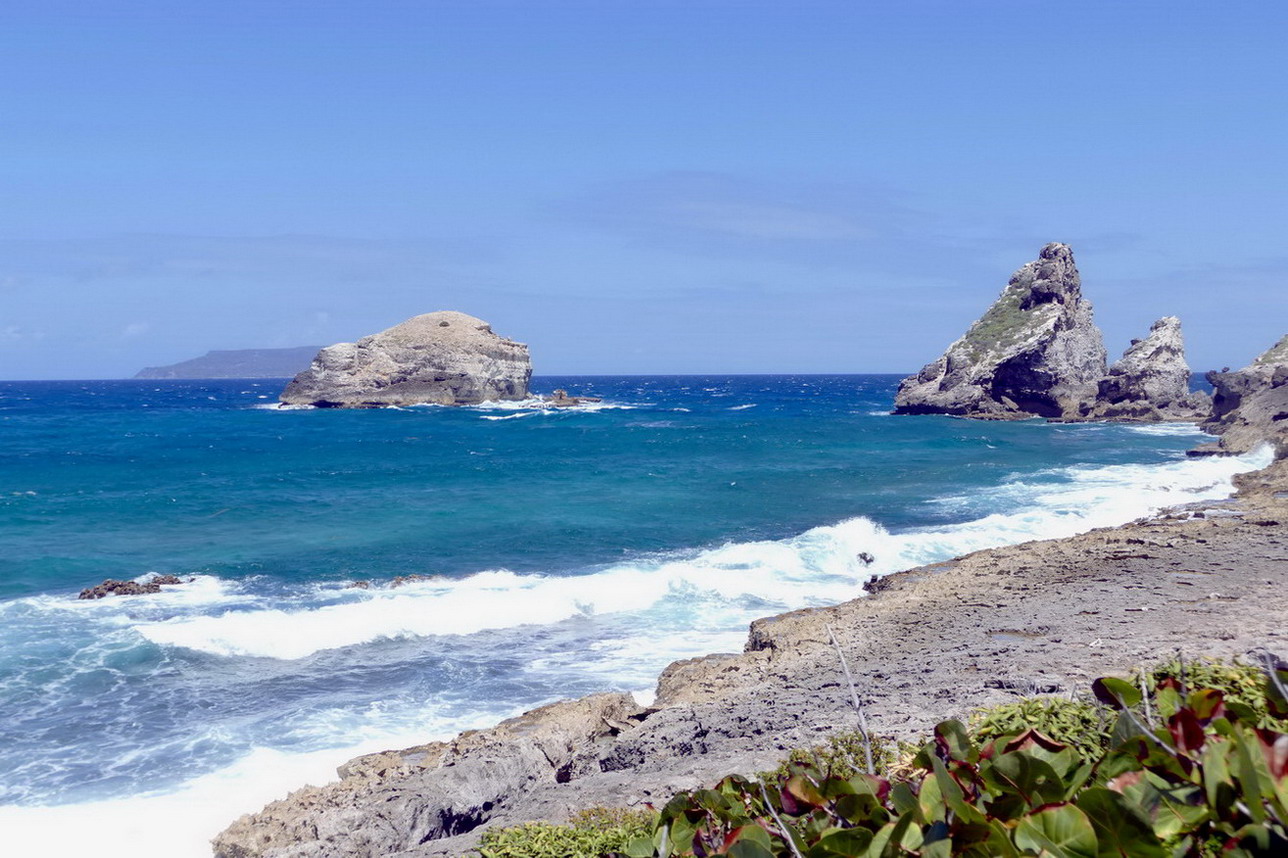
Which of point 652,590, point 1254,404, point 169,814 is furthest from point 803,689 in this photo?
point 1254,404

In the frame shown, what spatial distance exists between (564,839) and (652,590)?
15.1 metres

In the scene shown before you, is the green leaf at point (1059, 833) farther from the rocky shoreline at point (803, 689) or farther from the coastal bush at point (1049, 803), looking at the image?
the rocky shoreline at point (803, 689)

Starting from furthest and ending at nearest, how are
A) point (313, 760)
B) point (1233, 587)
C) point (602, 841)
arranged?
point (1233, 587) → point (313, 760) → point (602, 841)

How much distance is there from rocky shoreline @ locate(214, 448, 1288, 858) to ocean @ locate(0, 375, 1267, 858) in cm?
179

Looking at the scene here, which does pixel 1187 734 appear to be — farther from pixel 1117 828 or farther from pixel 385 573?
pixel 385 573

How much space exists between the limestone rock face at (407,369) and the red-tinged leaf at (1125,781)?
89595 millimetres

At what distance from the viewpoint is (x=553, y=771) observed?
9.51 m

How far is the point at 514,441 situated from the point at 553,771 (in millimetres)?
48234

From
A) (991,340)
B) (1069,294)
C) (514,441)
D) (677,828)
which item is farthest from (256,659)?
(1069,294)

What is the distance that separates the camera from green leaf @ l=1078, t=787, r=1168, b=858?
2539 millimetres

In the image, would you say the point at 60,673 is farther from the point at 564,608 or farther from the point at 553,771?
the point at 553,771

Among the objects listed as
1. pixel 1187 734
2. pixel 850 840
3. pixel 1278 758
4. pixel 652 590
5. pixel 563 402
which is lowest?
pixel 652 590

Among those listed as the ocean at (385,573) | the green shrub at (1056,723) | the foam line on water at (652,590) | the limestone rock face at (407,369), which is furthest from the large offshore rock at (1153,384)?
the green shrub at (1056,723)

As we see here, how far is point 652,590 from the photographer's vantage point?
2009 cm
